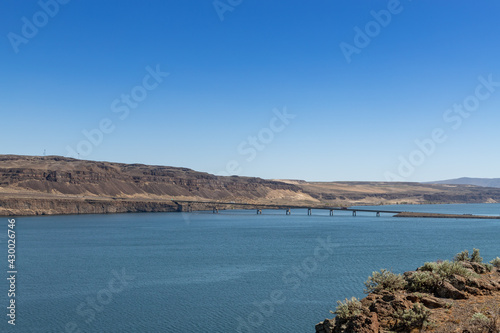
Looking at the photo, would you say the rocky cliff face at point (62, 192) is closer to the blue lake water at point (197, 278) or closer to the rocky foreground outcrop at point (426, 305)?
the blue lake water at point (197, 278)

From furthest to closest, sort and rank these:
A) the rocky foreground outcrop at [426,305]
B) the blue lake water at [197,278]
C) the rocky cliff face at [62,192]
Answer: the rocky cliff face at [62,192]
the blue lake water at [197,278]
the rocky foreground outcrop at [426,305]

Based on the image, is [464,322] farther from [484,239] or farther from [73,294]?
[484,239]

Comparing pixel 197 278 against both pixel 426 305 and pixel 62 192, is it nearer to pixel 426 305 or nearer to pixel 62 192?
pixel 426 305

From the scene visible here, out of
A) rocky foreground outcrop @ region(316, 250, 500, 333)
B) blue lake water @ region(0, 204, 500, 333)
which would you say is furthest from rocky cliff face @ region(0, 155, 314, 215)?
rocky foreground outcrop @ region(316, 250, 500, 333)

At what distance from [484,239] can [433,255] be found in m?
26.1

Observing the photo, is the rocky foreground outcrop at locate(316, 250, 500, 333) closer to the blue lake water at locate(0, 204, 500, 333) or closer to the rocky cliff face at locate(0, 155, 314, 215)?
the blue lake water at locate(0, 204, 500, 333)

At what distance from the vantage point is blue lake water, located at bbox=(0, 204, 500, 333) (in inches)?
1172

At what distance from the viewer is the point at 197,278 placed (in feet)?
142

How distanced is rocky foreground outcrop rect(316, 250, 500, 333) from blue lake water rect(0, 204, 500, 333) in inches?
396

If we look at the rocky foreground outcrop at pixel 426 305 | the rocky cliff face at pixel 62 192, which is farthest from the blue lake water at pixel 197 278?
the rocky cliff face at pixel 62 192

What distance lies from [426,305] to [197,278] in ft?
96.4

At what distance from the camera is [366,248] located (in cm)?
6525

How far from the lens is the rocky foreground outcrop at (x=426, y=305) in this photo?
1502 cm

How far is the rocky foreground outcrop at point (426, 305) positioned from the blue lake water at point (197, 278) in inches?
396
